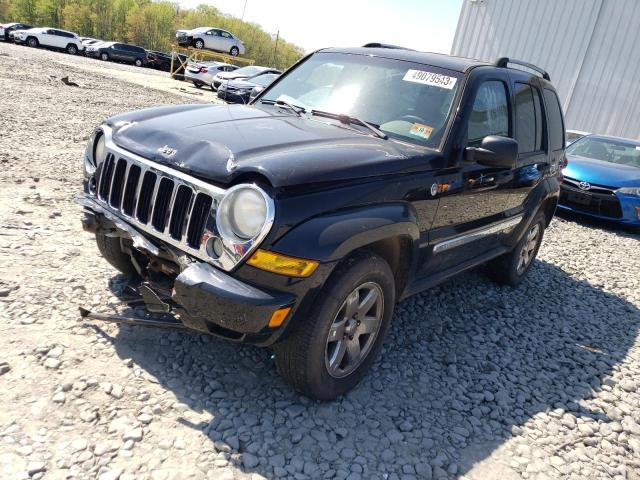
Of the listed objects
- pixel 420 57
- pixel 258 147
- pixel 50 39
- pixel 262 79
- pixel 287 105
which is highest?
pixel 420 57

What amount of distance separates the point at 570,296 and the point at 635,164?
5324 millimetres

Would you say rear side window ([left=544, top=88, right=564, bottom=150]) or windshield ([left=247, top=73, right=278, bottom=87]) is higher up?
rear side window ([left=544, top=88, right=564, bottom=150])

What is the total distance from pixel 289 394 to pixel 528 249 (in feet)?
11.1

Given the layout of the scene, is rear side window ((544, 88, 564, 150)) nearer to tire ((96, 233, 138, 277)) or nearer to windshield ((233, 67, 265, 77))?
tire ((96, 233, 138, 277))

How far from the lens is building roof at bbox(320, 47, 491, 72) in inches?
141

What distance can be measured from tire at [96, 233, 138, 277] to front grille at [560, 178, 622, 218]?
742 cm

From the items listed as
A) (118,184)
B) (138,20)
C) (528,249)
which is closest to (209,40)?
(528,249)

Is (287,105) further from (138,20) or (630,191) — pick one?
(138,20)

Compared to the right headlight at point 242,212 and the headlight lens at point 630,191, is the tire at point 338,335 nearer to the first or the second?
the right headlight at point 242,212

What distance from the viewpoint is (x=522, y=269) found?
16.8 feet

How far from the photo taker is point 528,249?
5137 mm

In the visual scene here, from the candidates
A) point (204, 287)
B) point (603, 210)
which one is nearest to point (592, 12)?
point (603, 210)

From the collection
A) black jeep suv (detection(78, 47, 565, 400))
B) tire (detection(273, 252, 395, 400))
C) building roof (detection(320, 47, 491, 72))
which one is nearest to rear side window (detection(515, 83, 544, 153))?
black jeep suv (detection(78, 47, 565, 400))

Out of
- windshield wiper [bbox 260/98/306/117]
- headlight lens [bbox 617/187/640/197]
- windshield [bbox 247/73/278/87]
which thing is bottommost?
windshield [bbox 247/73/278/87]
